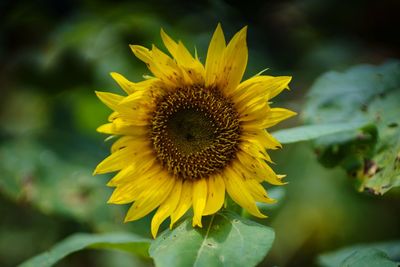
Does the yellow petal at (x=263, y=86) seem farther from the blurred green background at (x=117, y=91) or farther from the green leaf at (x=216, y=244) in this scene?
the blurred green background at (x=117, y=91)

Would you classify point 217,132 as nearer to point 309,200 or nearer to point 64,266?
point 309,200

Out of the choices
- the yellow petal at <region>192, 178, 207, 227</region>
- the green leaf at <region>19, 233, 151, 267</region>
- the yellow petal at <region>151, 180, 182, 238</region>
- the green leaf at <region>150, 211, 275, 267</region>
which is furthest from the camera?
the green leaf at <region>19, 233, 151, 267</region>

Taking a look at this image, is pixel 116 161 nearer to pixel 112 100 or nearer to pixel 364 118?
pixel 112 100

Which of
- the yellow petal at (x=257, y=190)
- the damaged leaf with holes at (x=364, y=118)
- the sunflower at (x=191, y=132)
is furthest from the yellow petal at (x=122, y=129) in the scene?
the damaged leaf with holes at (x=364, y=118)

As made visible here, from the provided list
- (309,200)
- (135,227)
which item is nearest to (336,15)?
(309,200)

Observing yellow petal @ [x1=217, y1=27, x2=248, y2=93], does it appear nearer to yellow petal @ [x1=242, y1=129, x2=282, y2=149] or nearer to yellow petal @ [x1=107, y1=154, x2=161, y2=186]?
yellow petal @ [x1=242, y1=129, x2=282, y2=149]

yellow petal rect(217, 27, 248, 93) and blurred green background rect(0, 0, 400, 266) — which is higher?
yellow petal rect(217, 27, 248, 93)

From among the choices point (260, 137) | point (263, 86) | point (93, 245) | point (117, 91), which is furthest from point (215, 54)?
point (117, 91)

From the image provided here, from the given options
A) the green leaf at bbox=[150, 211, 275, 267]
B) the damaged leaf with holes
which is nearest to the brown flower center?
the green leaf at bbox=[150, 211, 275, 267]
